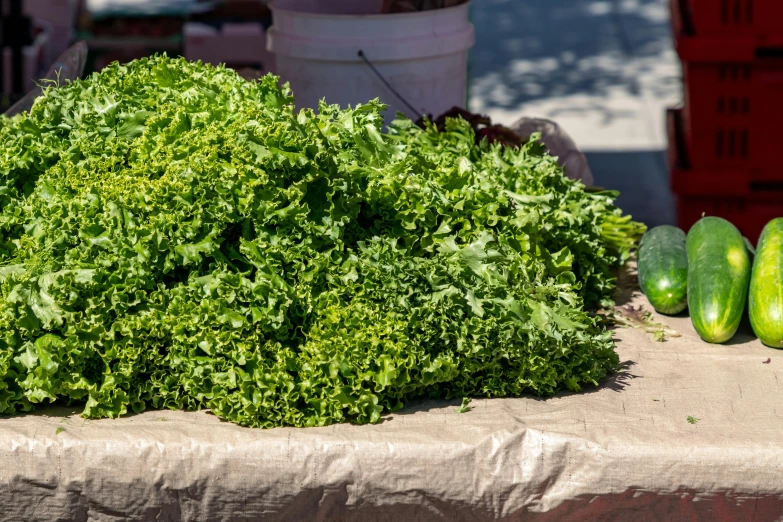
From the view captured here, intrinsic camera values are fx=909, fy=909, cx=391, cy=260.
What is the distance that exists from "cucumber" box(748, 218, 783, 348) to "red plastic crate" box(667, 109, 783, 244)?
108 centimetres

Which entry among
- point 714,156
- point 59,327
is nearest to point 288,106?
point 59,327

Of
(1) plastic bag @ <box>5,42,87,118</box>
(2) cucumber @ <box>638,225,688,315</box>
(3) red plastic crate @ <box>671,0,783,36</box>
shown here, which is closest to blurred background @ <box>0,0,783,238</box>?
(3) red plastic crate @ <box>671,0,783,36</box>

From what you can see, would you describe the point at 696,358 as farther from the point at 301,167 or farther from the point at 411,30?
the point at 411,30

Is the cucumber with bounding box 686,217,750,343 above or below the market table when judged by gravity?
above

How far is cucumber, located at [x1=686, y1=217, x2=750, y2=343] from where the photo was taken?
268cm

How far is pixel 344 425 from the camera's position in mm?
2271

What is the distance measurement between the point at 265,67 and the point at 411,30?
3.22m

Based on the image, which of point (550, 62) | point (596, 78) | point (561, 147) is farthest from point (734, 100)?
point (550, 62)

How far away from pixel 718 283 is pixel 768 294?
5.6 inches

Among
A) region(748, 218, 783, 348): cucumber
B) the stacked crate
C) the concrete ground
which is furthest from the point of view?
the concrete ground

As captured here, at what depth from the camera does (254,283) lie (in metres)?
2.25

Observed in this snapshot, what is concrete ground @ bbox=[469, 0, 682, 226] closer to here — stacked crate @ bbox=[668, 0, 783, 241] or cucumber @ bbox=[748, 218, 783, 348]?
stacked crate @ bbox=[668, 0, 783, 241]

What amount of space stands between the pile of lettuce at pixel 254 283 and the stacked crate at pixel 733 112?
1.62 metres

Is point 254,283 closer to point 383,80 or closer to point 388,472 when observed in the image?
point 388,472
